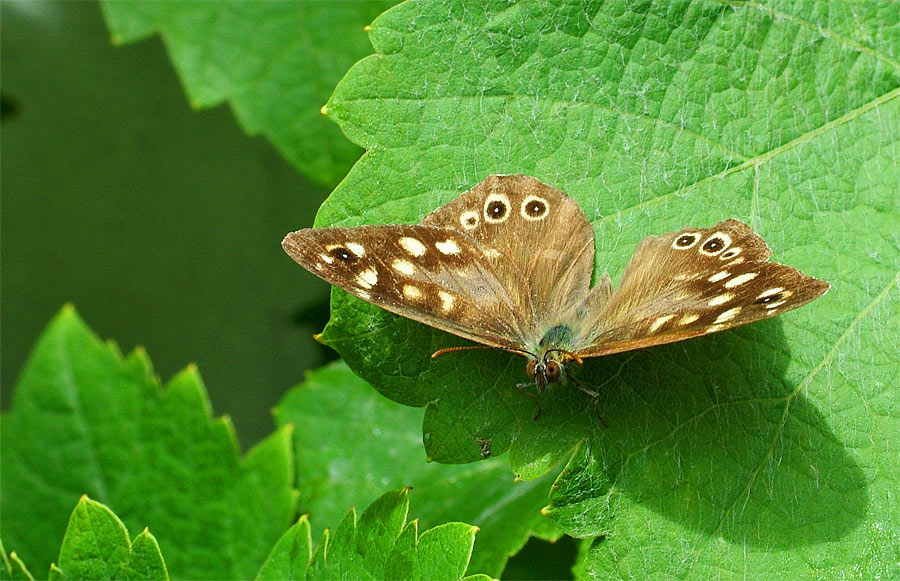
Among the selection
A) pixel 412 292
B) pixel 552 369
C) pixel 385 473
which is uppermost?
pixel 412 292

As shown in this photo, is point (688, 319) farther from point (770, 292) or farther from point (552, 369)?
point (552, 369)

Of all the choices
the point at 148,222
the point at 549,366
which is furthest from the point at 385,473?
the point at 148,222

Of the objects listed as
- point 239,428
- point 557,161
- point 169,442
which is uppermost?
point 557,161

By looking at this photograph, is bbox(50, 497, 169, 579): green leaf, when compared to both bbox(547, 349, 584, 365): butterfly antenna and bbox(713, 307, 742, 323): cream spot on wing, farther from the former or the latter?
bbox(713, 307, 742, 323): cream spot on wing

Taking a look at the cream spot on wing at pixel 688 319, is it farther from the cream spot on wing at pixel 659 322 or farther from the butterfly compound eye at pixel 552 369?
the butterfly compound eye at pixel 552 369

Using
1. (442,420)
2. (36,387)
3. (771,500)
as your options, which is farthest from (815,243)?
(36,387)

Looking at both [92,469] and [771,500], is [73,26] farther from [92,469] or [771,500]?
[771,500]
